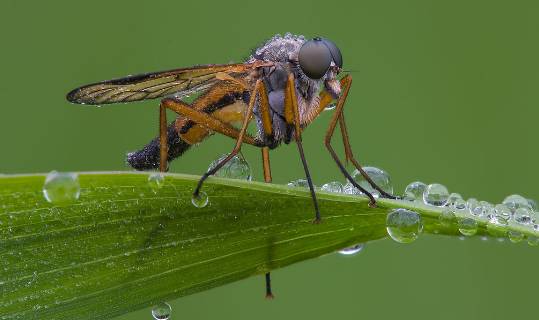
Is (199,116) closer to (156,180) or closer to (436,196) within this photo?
(436,196)

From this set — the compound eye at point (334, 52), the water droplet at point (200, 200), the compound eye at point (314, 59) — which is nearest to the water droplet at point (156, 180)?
the water droplet at point (200, 200)

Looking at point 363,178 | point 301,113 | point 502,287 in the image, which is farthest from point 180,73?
point 502,287

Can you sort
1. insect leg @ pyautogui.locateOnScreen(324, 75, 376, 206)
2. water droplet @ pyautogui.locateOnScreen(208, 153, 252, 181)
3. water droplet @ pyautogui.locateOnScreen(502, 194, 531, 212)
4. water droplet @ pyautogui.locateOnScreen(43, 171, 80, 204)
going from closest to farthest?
water droplet @ pyautogui.locateOnScreen(43, 171, 80, 204) < water droplet @ pyautogui.locateOnScreen(502, 194, 531, 212) < water droplet @ pyautogui.locateOnScreen(208, 153, 252, 181) < insect leg @ pyautogui.locateOnScreen(324, 75, 376, 206)

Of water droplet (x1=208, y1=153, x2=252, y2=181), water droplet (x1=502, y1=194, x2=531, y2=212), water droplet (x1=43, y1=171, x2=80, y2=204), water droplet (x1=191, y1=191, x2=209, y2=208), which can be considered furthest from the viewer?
water droplet (x1=208, y1=153, x2=252, y2=181)

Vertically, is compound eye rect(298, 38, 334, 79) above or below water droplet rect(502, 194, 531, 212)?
above

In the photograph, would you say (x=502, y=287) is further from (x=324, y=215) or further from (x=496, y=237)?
(x=324, y=215)

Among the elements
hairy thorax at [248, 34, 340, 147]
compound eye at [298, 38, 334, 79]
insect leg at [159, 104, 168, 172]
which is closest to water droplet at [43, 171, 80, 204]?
insect leg at [159, 104, 168, 172]

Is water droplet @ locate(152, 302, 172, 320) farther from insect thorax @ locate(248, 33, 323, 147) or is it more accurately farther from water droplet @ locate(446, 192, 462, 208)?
insect thorax @ locate(248, 33, 323, 147)
